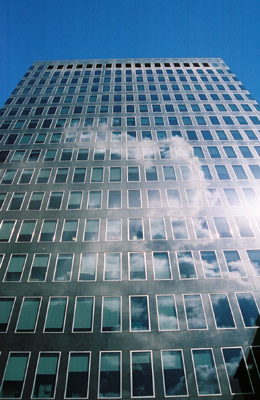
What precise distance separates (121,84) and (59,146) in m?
21.6

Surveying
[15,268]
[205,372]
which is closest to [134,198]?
[15,268]

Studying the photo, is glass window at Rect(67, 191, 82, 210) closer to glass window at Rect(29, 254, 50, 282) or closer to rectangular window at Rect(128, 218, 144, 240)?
rectangular window at Rect(128, 218, 144, 240)

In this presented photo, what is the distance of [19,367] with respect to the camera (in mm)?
19578

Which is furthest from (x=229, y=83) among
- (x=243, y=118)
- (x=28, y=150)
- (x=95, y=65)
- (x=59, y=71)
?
(x=28, y=150)

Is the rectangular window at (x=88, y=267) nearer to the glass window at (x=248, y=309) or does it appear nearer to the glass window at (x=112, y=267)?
the glass window at (x=112, y=267)

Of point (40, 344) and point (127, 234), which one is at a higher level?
point (127, 234)

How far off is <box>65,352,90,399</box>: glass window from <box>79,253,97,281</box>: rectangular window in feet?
19.7

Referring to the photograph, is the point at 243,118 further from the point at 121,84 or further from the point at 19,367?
the point at 19,367

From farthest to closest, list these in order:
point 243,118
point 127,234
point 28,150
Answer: point 243,118 < point 28,150 < point 127,234

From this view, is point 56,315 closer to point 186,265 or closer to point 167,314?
point 167,314

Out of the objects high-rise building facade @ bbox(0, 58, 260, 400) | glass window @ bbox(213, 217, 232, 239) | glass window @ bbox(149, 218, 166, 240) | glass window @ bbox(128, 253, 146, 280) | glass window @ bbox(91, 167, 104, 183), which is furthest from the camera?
glass window @ bbox(91, 167, 104, 183)

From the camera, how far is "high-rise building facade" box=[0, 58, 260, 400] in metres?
19.7

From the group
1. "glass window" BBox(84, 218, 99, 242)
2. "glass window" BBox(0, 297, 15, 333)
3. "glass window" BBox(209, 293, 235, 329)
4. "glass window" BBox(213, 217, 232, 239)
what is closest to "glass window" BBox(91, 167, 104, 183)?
"glass window" BBox(84, 218, 99, 242)

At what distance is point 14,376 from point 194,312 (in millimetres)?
14113
